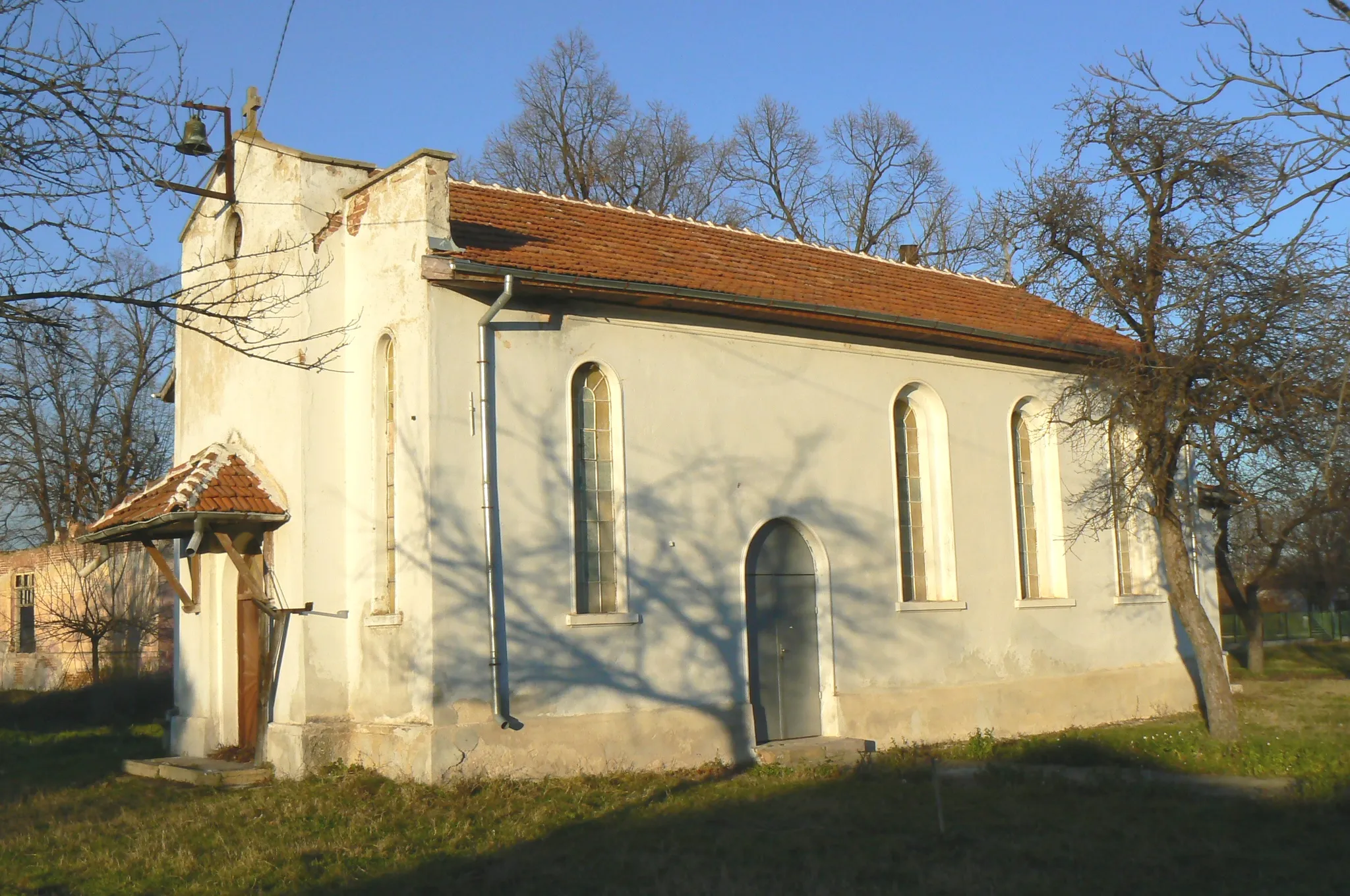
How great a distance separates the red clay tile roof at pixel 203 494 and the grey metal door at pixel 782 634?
18.0 feet

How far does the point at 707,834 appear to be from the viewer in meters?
10.0

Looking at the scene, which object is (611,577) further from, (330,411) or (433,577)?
(330,411)

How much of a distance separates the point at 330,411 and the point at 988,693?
9.06 m

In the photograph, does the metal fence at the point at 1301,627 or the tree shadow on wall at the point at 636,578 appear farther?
the metal fence at the point at 1301,627

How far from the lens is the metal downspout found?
12289mm

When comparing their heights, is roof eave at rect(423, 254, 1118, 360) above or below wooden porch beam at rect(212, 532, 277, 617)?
above

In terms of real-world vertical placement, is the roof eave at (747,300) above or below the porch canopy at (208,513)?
above

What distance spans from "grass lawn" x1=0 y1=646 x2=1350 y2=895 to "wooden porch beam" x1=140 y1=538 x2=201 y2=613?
2359mm

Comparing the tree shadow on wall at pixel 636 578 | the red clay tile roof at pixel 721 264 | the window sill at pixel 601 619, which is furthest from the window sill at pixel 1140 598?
the window sill at pixel 601 619

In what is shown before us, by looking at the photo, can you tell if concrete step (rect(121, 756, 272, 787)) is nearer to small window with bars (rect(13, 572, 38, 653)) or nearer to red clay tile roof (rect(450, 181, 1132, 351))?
red clay tile roof (rect(450, 181, 1132, 351))

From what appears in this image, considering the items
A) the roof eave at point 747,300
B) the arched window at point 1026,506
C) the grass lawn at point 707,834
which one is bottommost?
the grass lawn at point 707,834

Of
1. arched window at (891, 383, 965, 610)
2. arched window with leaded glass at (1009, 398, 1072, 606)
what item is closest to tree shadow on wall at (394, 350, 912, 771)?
arched window at (891, 383, 965, 610)

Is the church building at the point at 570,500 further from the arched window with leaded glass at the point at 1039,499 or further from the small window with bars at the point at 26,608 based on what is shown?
the small window with bars at the point at 26,608

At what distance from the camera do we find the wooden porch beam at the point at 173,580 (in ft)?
47.1
